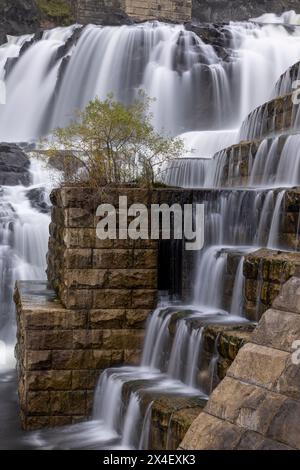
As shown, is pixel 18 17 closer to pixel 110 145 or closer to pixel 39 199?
pixel 39 199

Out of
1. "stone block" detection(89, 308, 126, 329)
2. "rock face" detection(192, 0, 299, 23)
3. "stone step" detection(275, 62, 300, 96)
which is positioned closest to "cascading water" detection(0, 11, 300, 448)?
"stone block" detection(89, 308, 126, 329)

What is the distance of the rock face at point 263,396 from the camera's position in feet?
14.2

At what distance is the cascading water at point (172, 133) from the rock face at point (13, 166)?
1.74ft

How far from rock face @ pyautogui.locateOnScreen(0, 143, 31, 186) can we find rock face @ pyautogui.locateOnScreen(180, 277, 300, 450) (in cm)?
1647

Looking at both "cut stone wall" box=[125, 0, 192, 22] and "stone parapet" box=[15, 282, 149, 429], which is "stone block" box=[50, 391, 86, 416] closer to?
"stone parapet" box=[15, 282, 149, 429]

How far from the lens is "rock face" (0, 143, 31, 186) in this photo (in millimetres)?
20625

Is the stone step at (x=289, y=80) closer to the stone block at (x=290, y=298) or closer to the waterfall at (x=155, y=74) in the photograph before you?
the waterfall at (x=155, y=74)

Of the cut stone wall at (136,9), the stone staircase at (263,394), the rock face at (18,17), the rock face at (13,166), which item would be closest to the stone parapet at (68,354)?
the stone staircase at (263,394)

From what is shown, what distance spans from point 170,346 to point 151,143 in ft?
13.3

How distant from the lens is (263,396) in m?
4.56

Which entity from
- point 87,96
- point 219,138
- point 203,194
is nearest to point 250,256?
point 203,194

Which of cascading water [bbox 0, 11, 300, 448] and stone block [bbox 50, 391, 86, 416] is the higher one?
cascading water [bbox 0, 11, 300, 448]

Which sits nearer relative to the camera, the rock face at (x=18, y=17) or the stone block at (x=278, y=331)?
the stone block at (x=278, y=331)
